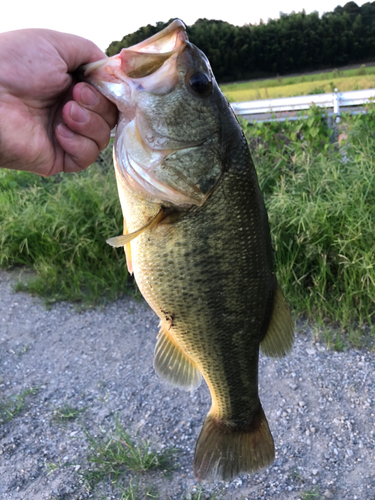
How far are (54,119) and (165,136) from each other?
0.71 meters

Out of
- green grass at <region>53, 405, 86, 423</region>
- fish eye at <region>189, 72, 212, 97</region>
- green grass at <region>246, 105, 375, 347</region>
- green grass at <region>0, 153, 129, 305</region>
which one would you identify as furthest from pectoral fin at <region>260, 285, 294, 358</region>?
green grass at <region>0, 153, 129, 305</region>

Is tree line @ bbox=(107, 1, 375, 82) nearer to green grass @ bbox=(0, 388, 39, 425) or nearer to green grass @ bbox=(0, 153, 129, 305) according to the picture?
green grass @ bbox=(0, 153, 129, 305)

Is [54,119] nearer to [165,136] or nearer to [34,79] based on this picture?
[34,79]

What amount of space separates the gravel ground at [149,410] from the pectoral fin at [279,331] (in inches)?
53.8

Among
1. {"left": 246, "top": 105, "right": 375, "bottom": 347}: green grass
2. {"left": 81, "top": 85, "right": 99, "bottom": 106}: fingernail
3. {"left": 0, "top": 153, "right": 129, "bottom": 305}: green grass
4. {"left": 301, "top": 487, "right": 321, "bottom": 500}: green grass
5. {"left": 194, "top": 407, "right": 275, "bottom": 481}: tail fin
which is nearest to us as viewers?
{"left": 81, "top": 85, "right": 99, "bottom": 106}: fingernail

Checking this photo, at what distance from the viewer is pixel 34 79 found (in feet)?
5.01

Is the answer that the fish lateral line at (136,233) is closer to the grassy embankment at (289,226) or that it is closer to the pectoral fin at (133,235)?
the pectoral fin at (133,235)

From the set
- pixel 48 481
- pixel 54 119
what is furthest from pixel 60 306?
pixel 54 119

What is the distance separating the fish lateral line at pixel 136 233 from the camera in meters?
1.33

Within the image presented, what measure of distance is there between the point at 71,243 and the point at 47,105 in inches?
119

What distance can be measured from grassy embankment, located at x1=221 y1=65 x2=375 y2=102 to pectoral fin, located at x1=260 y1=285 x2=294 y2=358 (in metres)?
7.32

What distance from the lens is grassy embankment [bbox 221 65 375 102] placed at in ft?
27.6

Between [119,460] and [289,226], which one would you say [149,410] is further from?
[289,226]

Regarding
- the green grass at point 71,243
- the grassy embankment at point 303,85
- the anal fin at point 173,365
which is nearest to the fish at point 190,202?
the anal fin at point 173,365
